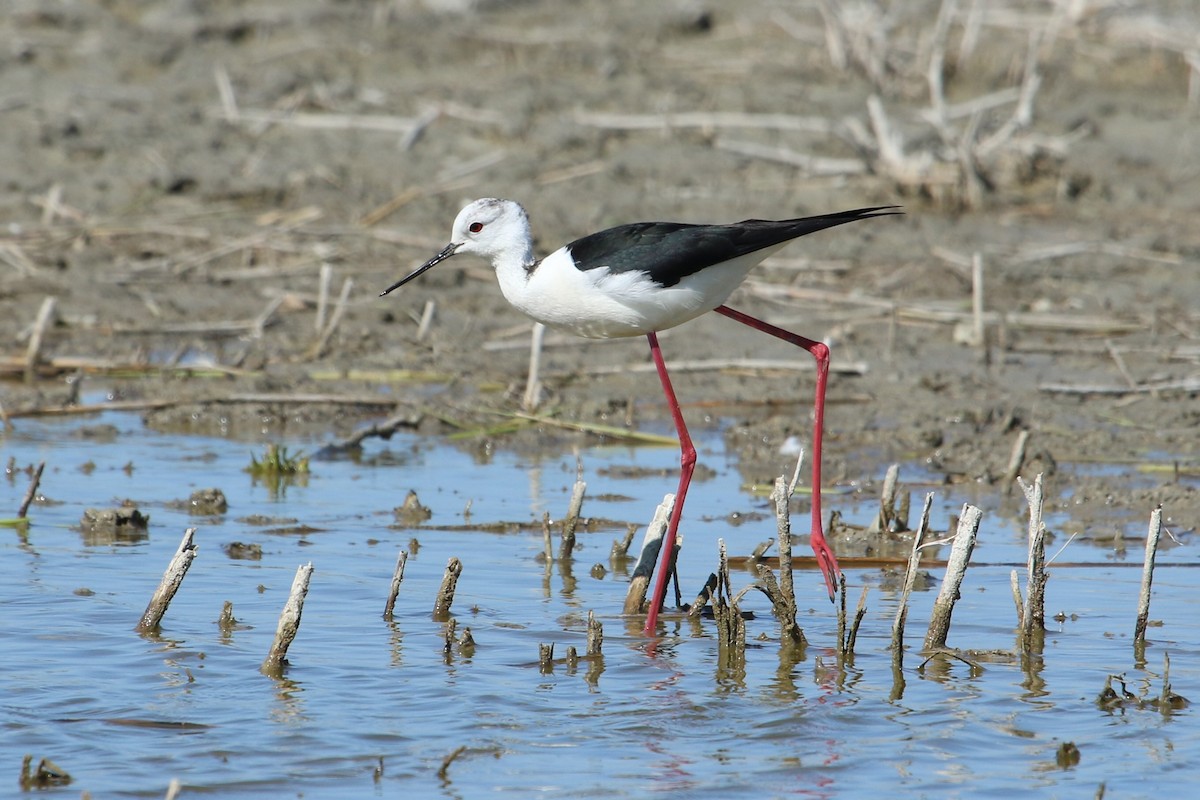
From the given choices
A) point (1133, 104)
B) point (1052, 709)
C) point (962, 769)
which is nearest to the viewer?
point (962, 769)

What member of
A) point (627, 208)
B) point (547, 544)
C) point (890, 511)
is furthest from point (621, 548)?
point (627, 208)

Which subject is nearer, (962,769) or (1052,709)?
(962,769)

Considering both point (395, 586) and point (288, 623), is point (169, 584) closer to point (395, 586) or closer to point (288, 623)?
point (288, 623)

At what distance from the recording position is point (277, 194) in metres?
11.8

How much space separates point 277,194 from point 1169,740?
329 inches

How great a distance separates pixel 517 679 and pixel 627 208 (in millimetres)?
6646

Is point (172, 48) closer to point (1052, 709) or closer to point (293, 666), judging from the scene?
point (293, 666)

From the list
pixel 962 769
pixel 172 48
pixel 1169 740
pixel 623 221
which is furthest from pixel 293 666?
pixel 172 48

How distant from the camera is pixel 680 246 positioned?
5.78 m

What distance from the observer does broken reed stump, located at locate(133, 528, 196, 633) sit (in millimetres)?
5227

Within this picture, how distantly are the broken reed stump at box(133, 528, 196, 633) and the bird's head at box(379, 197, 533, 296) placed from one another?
1.38 m

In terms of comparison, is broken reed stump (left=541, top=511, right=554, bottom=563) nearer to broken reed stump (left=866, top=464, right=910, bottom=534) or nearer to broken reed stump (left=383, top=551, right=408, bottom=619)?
broken reed stump (left=383, top=551, right=408, bottom=619)

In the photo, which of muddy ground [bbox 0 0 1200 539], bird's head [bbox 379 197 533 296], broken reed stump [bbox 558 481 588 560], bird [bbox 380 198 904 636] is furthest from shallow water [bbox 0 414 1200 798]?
muddy ground [bbox 0 0 1200 539]

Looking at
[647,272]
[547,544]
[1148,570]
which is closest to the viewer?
[1148,570]
